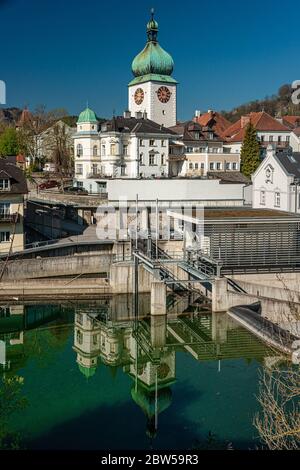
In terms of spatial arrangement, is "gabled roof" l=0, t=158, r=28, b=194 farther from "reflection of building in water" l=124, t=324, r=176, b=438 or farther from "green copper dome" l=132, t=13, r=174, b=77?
"green copper dome" l=132, t=13, r=174, b=77

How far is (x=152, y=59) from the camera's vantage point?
59875mm

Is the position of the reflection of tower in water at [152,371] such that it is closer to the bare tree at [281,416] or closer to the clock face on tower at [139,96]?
the bare tree at [281,416]

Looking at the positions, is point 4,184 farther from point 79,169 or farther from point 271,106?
point 271,106

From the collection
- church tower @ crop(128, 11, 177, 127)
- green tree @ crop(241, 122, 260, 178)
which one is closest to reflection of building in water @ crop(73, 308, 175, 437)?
green tree @ crop(241, 122, 260, 178)

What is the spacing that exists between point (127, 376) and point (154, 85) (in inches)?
1761

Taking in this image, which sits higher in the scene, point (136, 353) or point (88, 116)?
point (88, 116)

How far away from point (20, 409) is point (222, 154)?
44.1 meters

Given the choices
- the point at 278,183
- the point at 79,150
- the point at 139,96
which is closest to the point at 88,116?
the point at 79,150

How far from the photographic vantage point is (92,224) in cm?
4119

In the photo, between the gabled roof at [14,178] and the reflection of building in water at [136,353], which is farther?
the gabled roof at [14,178]

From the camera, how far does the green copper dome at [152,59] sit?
6000cm

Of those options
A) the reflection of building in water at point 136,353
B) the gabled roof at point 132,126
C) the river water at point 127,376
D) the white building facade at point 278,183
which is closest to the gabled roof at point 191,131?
the gabled roof at point 132,126

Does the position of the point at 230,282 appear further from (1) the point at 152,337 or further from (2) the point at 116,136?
(2) the point at 116,136

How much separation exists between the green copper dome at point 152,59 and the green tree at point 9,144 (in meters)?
14.7
